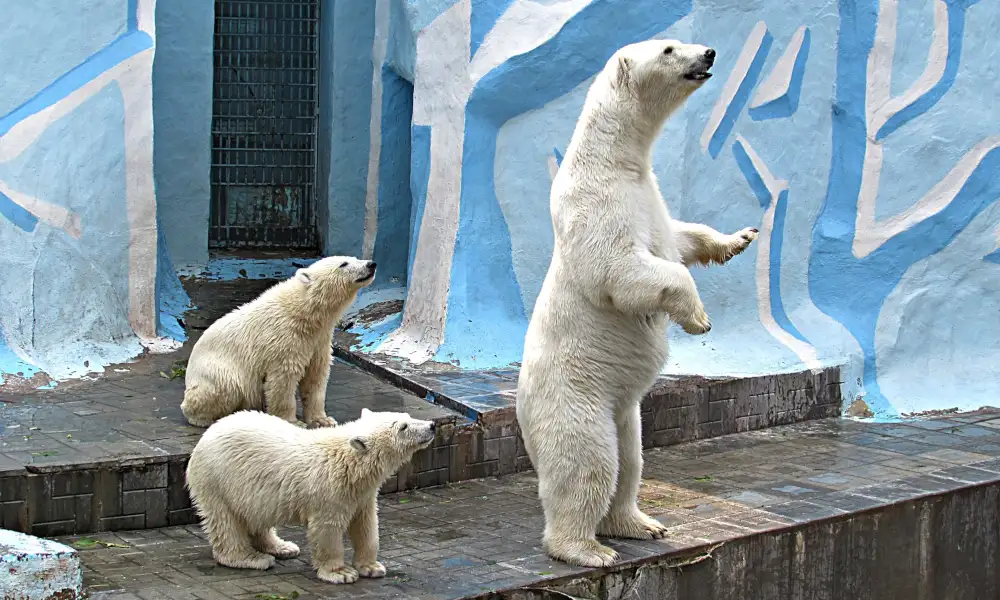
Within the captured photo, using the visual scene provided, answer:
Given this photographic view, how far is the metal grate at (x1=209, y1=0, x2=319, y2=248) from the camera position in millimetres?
11188

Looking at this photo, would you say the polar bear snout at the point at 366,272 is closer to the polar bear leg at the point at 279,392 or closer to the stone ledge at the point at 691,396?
the polar bear leg at the point at 279,392

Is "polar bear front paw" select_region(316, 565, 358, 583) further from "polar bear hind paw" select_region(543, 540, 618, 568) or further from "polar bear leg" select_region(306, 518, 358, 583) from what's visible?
"polar bear hind paw" select_region(543, 540, 618, 568)

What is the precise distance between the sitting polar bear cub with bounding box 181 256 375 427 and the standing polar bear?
1.35m

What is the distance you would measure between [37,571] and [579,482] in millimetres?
2096

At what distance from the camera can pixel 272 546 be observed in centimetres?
516

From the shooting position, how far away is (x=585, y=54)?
27.5 ft

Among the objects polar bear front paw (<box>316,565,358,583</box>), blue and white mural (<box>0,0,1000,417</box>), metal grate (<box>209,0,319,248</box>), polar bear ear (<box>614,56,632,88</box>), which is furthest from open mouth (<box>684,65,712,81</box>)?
metal grate (<box>209,0,319,248</box>)

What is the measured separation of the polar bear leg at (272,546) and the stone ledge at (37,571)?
1.04 meters

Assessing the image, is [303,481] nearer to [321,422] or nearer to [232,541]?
[232,541]

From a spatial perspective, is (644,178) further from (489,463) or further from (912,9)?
(912,9)

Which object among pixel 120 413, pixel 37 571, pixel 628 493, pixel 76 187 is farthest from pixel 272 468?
pixel 76 187

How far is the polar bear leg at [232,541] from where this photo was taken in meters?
4.94

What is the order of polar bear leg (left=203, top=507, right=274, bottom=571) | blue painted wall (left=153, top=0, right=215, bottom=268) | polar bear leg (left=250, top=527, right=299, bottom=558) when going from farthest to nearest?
1. blue painted wall (left=153, top=0, right=215, bottom=268)
2. polar bear leg (left=250, top=527, right=299, bottom=558)
3. polar bear leg (left=203, top=507, right=274, bottom=571)

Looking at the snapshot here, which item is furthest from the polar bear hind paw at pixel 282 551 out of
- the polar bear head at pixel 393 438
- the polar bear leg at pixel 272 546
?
the polar bear head at pixel 393 438
